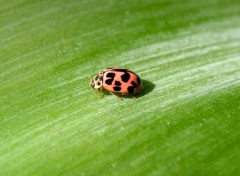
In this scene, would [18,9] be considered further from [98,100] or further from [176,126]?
[176,126]

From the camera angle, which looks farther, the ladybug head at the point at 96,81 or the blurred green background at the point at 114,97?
the ladybug head at the point at 96,81

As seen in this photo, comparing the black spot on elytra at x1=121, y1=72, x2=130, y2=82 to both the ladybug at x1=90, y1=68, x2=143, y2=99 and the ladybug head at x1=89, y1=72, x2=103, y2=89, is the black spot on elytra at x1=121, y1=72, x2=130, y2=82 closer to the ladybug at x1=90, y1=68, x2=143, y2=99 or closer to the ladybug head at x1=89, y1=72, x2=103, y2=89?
the ladybug at x1=90, y1=68, x2=143, y2=99

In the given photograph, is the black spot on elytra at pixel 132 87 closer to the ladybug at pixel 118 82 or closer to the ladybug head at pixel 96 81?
the ladybug at pixel 118 82

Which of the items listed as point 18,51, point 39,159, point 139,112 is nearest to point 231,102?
point 139,112

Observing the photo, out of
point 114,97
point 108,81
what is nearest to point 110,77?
point 108,81

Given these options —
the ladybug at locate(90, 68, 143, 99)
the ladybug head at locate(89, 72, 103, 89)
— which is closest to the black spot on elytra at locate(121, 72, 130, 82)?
the ladybug at locate(90, 68, 143, 99)

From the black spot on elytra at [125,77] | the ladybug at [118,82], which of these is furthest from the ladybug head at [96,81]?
the black spot on elytra at [125,77]
